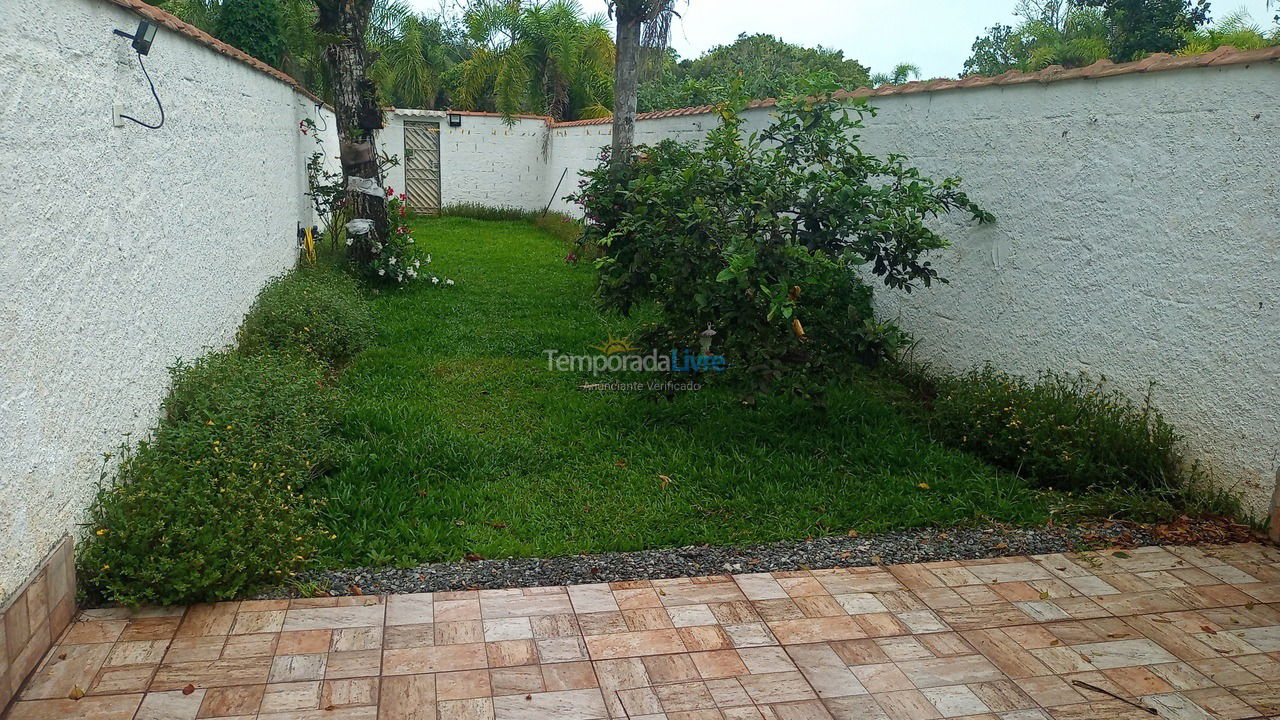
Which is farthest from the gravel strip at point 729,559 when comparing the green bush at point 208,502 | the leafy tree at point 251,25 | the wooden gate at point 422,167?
the wooden gate at point 422,167

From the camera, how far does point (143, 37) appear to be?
13.5 ft

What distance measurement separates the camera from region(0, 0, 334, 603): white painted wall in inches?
115

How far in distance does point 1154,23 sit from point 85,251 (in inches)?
672

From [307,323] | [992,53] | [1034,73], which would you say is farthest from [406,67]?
[1034,73]

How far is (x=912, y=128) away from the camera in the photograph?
6.83 meters

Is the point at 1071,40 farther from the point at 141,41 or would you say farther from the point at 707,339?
the point at 141,41

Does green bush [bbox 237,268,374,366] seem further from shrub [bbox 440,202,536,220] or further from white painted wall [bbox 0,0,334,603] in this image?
shrub [bbox 440,202,536,220]

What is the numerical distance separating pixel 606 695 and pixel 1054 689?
152 centimetres

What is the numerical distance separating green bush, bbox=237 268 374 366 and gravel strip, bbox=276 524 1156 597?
2874 millimetres

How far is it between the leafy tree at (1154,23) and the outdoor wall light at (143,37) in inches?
612

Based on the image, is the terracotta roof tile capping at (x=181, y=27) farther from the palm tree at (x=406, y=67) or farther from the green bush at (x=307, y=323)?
the palm tree at (x=406, y=67)

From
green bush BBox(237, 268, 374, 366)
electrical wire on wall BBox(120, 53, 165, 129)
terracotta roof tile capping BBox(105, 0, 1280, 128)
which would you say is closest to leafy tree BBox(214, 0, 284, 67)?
terracotta roof tile capping BBox(105, 0, 1280, 128)

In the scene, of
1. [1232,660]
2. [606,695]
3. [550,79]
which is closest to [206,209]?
[606,695]

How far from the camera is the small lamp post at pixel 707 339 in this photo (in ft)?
→ 17.6
